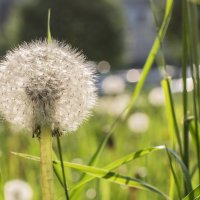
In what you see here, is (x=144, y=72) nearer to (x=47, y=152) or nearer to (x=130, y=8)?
(x=47, y=152)

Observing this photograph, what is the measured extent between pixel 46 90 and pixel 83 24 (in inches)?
929

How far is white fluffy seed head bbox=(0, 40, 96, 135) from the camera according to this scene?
0.89m

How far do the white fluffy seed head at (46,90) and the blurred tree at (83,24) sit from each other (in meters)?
22.3

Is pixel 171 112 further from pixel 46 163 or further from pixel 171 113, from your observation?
pixel 46 163

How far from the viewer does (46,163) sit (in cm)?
88

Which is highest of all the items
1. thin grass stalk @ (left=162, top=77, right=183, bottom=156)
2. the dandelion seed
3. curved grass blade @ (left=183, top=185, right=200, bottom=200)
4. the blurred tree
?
the blurred tree

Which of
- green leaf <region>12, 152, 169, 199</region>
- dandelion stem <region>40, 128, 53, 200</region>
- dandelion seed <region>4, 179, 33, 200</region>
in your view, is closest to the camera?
dandelion stem <region>40, 128, 53, 200</region>

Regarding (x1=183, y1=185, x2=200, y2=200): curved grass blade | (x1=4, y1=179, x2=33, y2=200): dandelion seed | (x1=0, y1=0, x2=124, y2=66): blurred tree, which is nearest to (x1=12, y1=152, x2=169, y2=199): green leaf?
(x1=183, y1=185, x2=200, y2=200): curved grass blade

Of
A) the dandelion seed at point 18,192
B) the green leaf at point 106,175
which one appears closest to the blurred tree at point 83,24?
the dandelion seed at point 18,192

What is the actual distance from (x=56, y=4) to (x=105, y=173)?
77.5ft

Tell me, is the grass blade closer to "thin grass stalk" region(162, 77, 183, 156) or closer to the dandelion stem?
"thin grass stalk" region(162, 77, 183, 156)

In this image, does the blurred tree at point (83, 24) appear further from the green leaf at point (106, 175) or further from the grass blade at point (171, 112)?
the green leaf at point (106, 175)

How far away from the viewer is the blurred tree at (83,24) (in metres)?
24.0

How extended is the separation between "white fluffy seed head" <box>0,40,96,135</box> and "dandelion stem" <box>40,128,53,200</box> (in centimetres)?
1
